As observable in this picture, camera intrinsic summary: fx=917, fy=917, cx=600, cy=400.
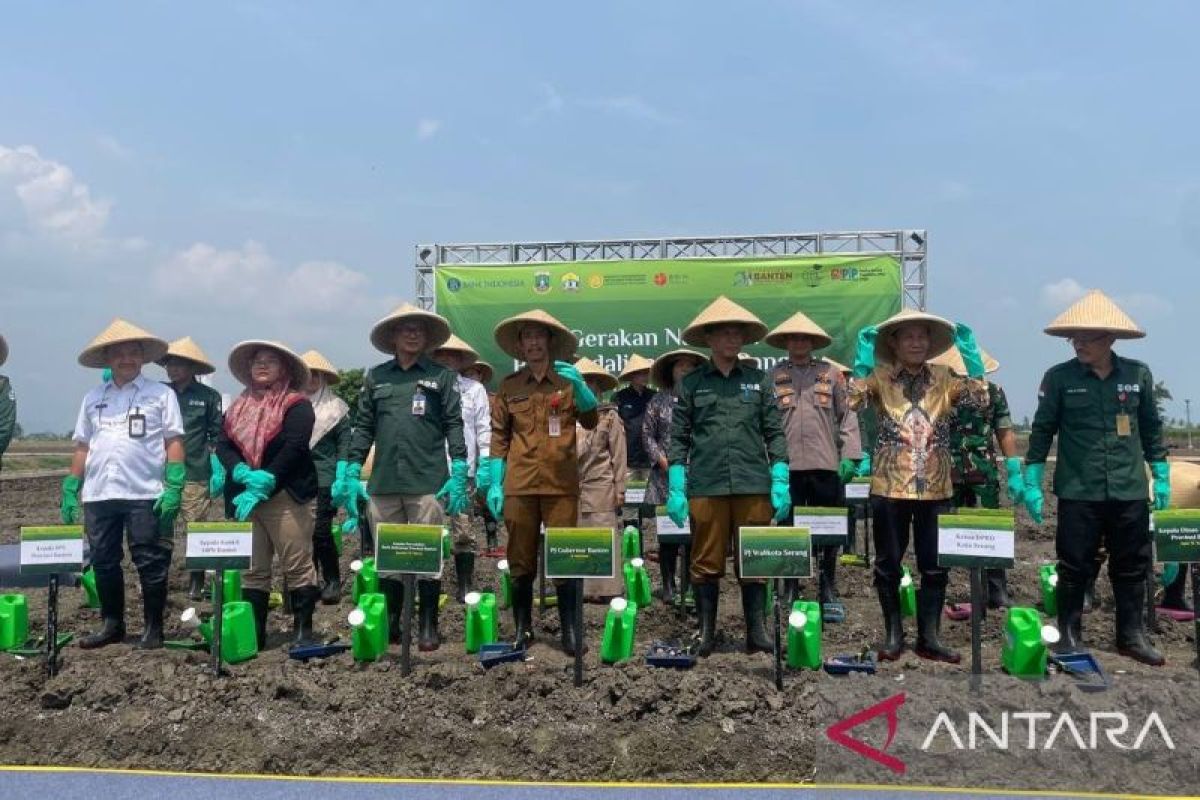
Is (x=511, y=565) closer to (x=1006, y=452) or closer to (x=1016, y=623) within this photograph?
(x=1016, y=623)

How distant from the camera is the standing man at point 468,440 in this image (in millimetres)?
5695

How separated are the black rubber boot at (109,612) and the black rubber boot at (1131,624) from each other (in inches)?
189

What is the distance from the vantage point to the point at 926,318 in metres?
4.10

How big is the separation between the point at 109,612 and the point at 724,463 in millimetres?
3182

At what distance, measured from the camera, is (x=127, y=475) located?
4.48 meters

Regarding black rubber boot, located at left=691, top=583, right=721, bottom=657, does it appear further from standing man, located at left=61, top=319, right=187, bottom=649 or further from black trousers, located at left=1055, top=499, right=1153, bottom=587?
standing man, located at left=61, top=319, right=187, bottom=649

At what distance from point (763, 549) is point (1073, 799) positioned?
1.37 meters

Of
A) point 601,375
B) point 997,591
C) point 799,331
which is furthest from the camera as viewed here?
point 601,375

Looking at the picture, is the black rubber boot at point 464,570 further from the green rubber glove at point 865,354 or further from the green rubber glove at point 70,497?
the green rubber glove at point 865,354

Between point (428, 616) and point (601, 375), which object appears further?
point (601, 375)

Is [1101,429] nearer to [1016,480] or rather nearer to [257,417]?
[1016,480]

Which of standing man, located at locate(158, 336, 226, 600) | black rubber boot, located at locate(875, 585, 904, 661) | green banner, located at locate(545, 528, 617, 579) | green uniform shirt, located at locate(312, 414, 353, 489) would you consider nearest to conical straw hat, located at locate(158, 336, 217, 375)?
standing man, located at locate(158, 336, 226, 600)

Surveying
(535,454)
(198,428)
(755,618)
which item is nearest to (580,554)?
(535,454)

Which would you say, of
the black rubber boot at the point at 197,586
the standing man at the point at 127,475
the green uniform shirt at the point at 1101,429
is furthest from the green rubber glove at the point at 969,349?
the black rubber boot at the point at 197,586
